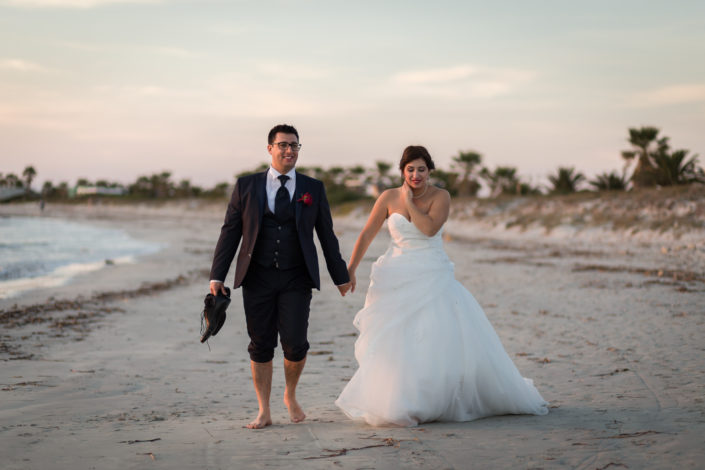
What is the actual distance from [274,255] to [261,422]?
118 cm

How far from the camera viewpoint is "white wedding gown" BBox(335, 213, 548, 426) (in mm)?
4078

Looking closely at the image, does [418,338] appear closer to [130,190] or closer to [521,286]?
[521,286]

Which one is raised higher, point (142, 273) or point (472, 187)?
point (472, 187)

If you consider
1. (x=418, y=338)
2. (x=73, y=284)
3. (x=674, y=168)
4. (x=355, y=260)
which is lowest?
(x=73, y=284)

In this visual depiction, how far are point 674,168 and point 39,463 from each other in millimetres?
30283

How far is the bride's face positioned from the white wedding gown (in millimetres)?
292

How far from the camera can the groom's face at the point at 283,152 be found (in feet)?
14.0

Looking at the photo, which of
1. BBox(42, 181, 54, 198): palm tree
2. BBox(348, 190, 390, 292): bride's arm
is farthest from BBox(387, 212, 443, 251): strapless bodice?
BBox(42, 181, 54, 198): palm tree

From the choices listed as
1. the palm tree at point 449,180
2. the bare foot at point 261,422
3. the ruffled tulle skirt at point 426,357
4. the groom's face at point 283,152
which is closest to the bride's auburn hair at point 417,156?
the ruffled tulle skirt at point 426,357

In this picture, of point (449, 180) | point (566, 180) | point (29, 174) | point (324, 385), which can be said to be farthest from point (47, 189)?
point (324, 385)

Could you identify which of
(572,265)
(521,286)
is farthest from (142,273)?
(572,265)

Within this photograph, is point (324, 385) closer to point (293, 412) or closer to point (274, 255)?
point (293, 412)

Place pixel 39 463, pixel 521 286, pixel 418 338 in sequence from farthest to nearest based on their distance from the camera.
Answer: pixel 521 286 → pixel 418 338 → pixel 39 463

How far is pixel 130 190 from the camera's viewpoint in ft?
395
